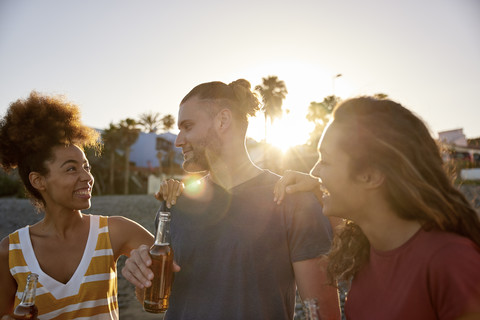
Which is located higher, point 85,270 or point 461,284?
point 461,284

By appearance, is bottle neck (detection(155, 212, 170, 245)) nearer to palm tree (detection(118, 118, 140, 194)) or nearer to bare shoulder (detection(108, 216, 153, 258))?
bare shoulder (detection(108, 216, 153, 258))

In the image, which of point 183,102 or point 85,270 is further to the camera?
point 183,102

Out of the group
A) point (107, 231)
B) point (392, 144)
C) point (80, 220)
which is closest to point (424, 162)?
point (392, 144)

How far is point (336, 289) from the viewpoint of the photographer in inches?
97.9

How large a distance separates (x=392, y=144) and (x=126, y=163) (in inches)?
1790

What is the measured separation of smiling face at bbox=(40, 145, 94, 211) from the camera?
10.2 ft

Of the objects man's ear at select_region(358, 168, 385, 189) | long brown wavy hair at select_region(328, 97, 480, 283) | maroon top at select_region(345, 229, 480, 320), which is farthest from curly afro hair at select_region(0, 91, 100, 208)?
maroon top at select_region(345, 229, 480, 320)

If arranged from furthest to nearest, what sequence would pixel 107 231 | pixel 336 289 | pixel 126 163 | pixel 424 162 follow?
pixel 126 163 → pixel 107 231 → pixel 336 289 → pixel 424 162

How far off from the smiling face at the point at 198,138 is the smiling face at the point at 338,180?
111 cm

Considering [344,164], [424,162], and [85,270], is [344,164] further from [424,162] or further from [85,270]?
[85,270]

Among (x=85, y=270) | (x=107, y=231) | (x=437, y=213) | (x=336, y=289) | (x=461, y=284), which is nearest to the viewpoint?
(x=461, y=284)

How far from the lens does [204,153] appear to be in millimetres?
3016

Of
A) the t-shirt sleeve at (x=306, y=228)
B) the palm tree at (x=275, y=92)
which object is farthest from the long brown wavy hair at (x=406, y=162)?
the palm tree at (x=275, y=92)

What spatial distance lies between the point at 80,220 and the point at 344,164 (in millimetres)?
2325
